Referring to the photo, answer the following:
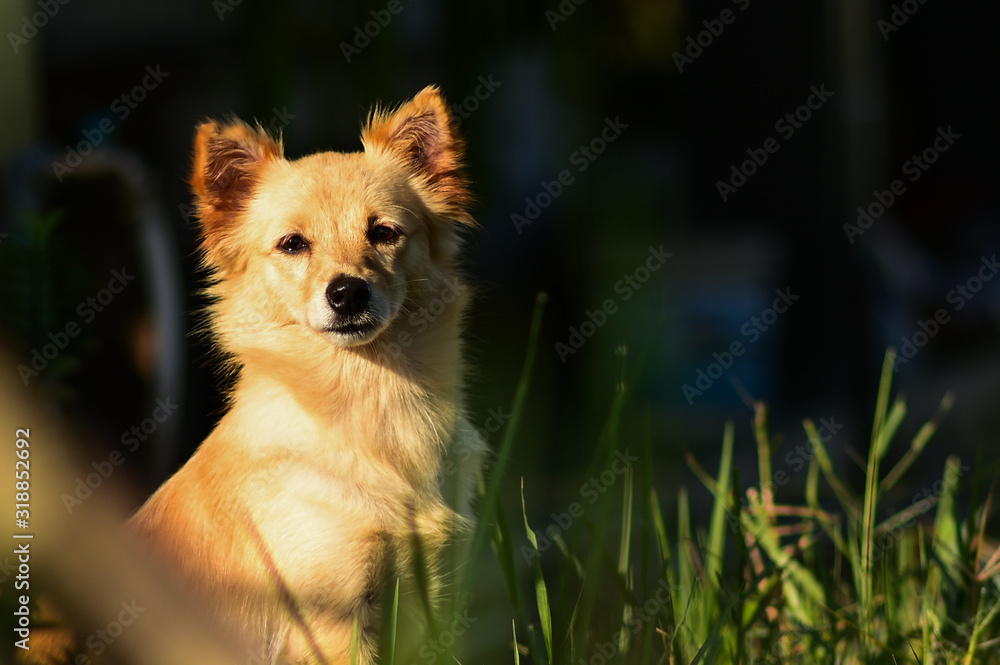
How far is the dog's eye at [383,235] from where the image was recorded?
1.58 meters

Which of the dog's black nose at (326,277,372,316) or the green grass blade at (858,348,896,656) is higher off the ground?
the dog's black nose at (326,277,372,316)

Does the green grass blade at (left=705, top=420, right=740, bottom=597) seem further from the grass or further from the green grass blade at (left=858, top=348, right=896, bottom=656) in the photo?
the green grass blade at (left=858, top=348, right=896, bottom=656)

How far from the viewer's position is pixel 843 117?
14.1 feet

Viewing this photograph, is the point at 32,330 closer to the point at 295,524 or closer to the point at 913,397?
the point at 295,524

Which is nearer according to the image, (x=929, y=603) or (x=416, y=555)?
(x=416, y=555)

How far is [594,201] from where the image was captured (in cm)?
244

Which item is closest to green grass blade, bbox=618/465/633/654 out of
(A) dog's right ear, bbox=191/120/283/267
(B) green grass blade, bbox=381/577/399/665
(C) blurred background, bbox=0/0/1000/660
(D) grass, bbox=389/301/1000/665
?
(D) grass, bbox=389/301/1000/665

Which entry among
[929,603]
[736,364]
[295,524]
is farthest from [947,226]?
[295,524]

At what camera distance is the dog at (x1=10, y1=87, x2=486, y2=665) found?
1.31m

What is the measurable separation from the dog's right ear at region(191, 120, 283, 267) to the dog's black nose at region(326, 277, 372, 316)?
0.77 feet

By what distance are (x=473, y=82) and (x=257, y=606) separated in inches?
44.0

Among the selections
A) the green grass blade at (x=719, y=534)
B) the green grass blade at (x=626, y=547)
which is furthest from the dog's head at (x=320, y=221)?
the green grass blade at (x=719, y=534)

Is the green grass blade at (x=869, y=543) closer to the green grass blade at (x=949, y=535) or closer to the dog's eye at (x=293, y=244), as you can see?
the green grass blade at (x=949, y=535)

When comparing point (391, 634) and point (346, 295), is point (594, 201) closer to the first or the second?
point (346, 295)
